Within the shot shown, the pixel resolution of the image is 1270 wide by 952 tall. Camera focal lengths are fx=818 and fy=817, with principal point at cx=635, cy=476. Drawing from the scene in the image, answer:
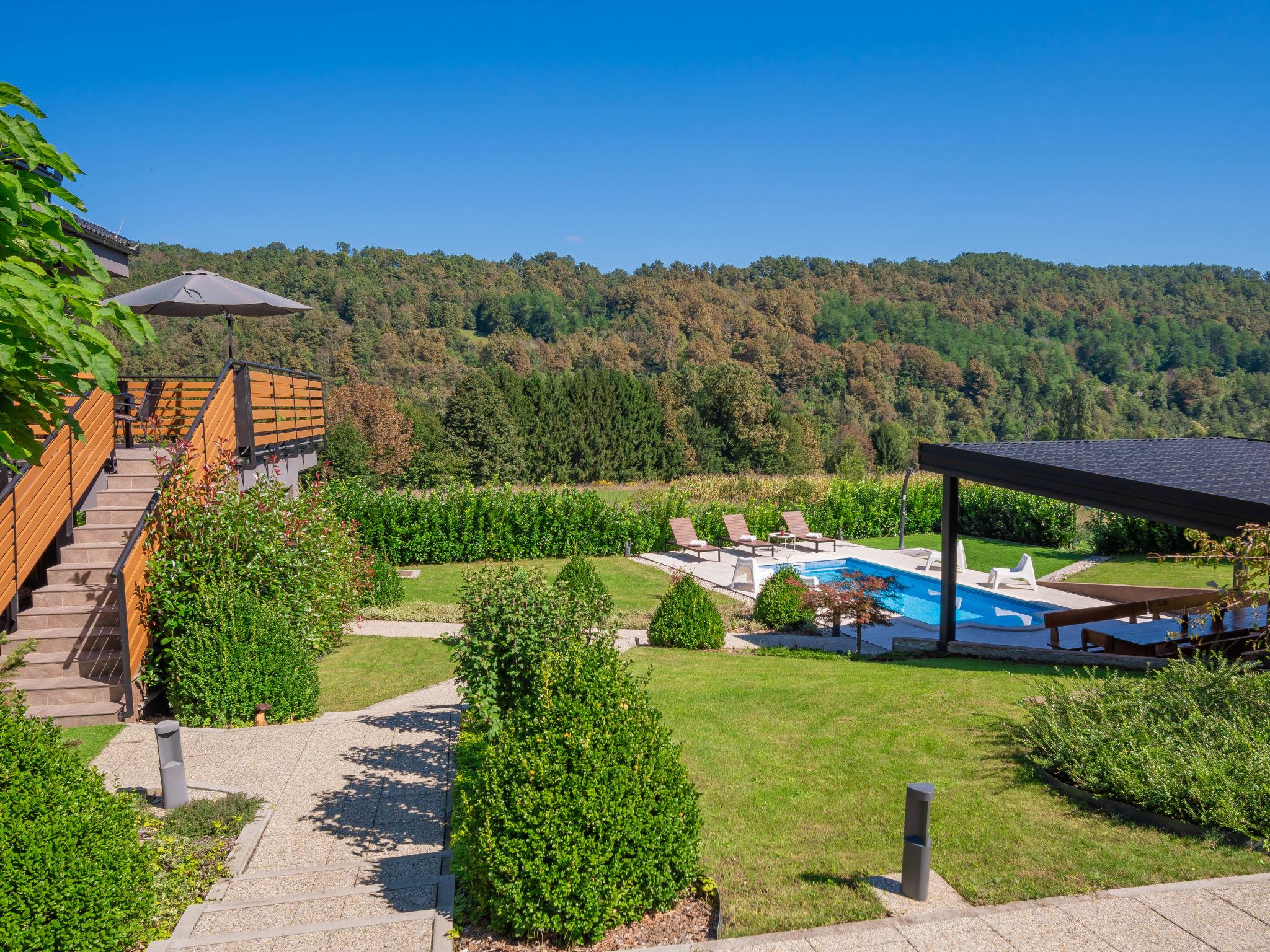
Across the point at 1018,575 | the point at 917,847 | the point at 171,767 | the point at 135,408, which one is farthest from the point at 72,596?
the point at 1018,575

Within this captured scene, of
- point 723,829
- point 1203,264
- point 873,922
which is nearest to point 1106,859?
point 873,922

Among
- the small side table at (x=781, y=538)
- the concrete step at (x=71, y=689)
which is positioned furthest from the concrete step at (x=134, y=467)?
the small side table at (x=781, y=538)

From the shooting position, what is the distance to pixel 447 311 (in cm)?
5722

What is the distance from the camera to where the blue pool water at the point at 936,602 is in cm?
1332

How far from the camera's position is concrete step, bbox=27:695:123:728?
6844mm

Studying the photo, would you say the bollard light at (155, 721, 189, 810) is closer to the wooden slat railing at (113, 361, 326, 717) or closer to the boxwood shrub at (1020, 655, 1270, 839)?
the wooden slat railing at (113, 361, 326, 717)

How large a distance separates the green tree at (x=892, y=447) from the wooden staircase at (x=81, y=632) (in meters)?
40.8

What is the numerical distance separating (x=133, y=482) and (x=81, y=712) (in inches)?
107

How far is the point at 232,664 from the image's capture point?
7.13 m

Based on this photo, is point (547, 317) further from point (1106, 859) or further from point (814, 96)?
point (1106, 859)

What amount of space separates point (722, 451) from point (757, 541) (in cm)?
2433

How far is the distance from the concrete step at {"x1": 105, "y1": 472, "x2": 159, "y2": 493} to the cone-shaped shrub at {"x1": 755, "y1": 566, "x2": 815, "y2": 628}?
801 cm

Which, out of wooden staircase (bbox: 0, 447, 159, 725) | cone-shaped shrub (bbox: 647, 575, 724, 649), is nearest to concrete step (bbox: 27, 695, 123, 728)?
wooden staircase (bbox: 0, 447, 159, 725)

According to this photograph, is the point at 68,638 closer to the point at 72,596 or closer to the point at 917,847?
the point at 72,596
